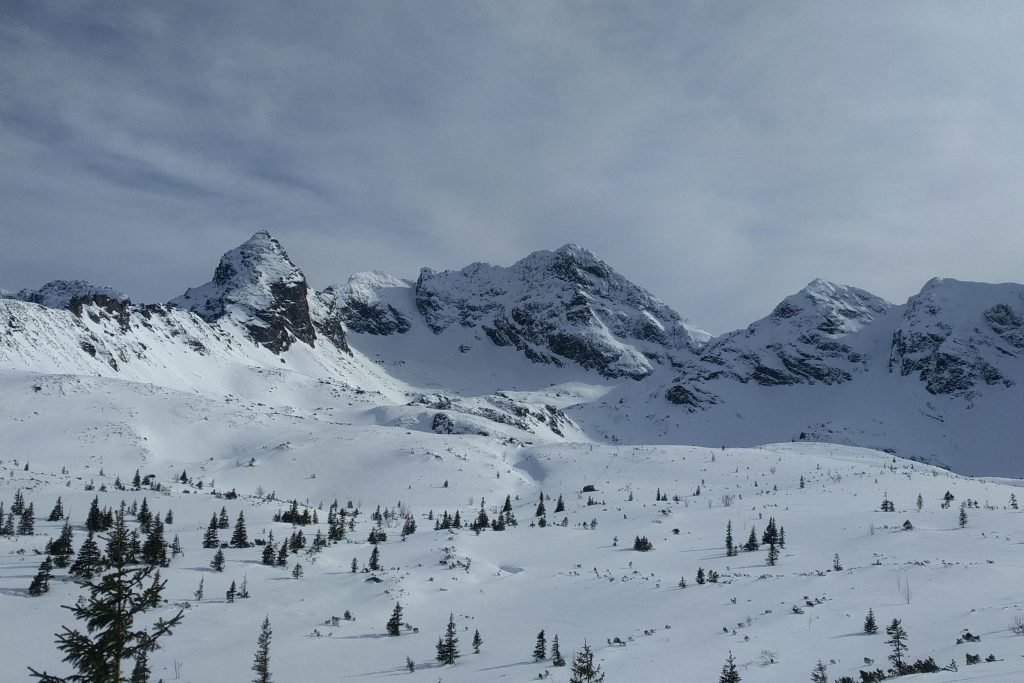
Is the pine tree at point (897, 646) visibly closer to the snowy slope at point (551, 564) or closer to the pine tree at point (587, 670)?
the snowy slope at point (551, 564)

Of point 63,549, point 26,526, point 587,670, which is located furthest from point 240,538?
point 587,670

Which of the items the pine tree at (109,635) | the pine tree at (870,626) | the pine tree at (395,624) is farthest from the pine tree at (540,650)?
the pine tree at (109,635)

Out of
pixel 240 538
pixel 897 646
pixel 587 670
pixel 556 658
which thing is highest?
pixel 587 670

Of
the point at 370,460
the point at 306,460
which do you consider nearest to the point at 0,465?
the point at 306,460

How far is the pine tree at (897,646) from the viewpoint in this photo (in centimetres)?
2296

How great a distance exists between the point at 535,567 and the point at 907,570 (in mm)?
24434

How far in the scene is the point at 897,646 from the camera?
2512cm

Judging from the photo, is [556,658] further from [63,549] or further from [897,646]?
[63,549]

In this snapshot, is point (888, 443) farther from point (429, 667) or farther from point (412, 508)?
point (429, 667)

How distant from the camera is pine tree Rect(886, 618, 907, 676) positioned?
22956 millimetres

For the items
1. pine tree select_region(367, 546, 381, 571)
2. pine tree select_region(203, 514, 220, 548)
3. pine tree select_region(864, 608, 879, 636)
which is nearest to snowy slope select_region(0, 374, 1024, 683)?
pine tree select_region(864, 608, 879, 636)

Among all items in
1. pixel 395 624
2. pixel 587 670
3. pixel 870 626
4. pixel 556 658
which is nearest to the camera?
pixel 587 670

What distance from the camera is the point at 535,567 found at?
53062 mm

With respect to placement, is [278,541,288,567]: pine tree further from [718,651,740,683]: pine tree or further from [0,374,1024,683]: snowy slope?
[718,651,740,683]: pine tree
